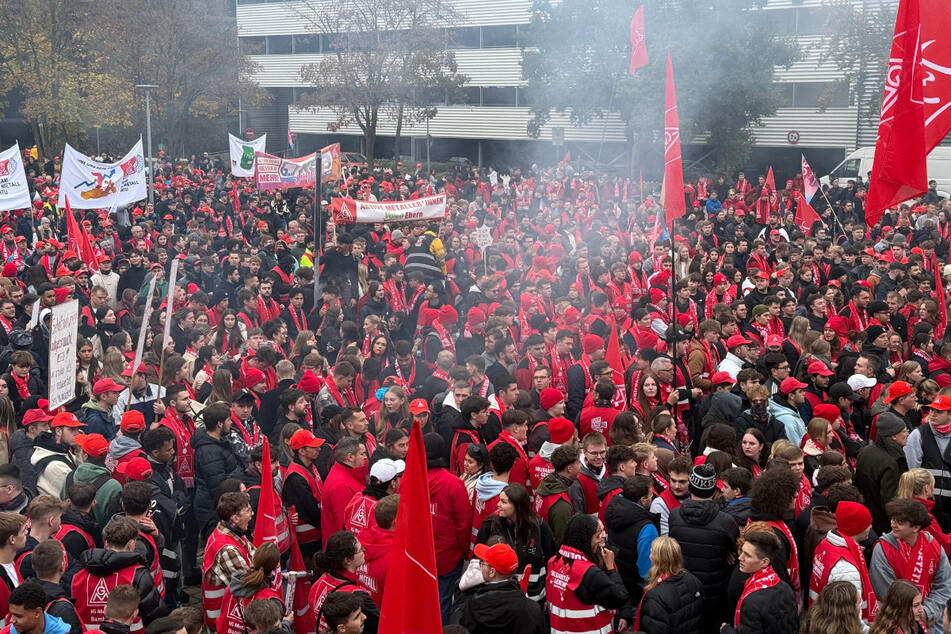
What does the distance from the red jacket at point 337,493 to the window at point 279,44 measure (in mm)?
50657

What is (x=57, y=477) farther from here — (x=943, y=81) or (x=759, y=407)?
(x=943, y=81)

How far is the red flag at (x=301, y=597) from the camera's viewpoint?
5988 mm

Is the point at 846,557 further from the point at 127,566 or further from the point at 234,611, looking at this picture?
the point at 127,566

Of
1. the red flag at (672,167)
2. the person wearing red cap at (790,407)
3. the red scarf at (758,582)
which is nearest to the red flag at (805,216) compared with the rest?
the red flag at (672,167)

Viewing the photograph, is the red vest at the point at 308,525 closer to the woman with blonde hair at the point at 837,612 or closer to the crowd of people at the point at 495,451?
the crowd of people at the point at 495,451

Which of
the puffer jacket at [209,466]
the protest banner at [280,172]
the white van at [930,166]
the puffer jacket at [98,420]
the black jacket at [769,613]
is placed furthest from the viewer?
the white van at [930,166]

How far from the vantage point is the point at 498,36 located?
4734cm

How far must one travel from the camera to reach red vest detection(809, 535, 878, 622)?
5.33 metres

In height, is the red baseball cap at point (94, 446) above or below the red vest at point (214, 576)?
above

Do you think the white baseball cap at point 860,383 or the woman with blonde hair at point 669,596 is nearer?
the woman with blonde hair at point 669,596

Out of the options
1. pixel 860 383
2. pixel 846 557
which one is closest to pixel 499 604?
pixel 846 557

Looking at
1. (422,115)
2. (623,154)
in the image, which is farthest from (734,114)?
(422,115)

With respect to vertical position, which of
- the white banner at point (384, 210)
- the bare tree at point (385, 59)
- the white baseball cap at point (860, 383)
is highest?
the bare tree at point (385, 59)

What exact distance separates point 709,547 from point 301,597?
2601 millimetres
